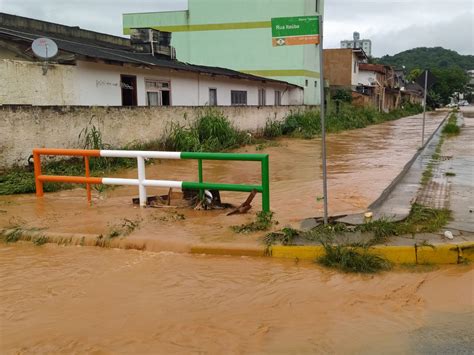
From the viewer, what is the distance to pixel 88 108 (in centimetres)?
1205

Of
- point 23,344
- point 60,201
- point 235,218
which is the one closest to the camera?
point 23,344

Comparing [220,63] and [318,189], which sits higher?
[220,63]

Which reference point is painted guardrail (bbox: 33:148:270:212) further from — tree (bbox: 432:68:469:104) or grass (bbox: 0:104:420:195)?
tree (bbox: 432:68:469:104)

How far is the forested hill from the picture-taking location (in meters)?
137

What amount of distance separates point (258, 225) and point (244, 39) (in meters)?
29.7

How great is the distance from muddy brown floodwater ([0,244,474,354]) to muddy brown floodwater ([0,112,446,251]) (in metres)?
0.69

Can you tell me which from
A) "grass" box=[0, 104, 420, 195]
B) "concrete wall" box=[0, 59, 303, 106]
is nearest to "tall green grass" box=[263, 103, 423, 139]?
"grass" box=[0, 104, 420, 195]

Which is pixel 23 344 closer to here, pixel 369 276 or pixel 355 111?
pixel 369 276

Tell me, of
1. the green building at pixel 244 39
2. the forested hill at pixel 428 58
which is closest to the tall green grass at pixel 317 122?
the green building at pixel 244 39

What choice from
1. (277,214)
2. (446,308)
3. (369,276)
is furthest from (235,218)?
(446,308)

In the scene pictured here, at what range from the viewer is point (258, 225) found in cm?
617

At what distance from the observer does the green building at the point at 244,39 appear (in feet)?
108

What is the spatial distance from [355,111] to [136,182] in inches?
A: 1244

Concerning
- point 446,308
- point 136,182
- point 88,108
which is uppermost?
point 88,108
